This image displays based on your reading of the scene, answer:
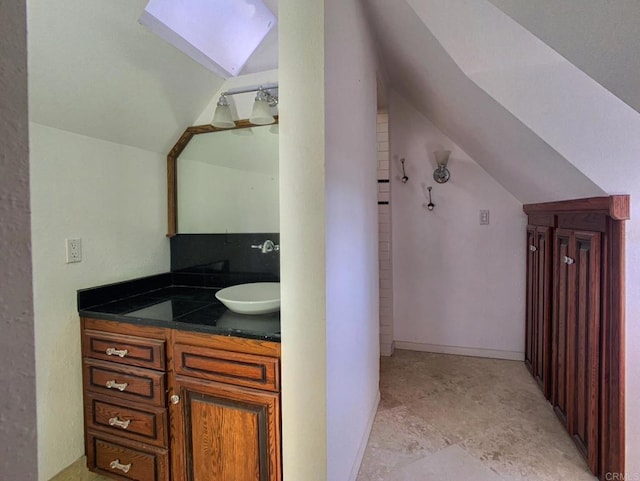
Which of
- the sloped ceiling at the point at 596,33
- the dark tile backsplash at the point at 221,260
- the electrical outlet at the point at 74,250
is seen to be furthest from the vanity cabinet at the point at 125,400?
the sloped ceiling at the point at 596,33

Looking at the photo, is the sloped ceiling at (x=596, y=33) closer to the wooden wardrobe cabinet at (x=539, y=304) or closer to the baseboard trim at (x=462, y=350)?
the wooden wardrobe cabinet at (x=539, y=304)

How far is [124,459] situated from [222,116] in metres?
1.79

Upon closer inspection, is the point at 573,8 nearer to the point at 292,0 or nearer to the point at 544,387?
the point at 292,0

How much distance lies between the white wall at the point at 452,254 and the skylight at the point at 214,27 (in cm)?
150

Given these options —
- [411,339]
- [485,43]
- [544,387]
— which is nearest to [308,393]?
[485,43]

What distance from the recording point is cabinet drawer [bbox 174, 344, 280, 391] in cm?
121

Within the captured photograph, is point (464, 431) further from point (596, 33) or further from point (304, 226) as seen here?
point (596, 33)

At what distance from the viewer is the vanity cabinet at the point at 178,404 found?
4.03 feet

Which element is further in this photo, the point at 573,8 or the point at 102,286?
the point at 102,286

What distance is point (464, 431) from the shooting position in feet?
6.01

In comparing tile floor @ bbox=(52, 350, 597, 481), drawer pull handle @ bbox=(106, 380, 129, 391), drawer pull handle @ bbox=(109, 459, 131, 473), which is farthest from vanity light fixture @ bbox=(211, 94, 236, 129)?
tile floor @ bbox=(52, 350, 597, 481)

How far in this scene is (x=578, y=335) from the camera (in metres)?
1.59

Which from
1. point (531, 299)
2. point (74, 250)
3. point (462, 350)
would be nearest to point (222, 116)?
point (74, 250)

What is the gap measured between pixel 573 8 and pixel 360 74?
101cm
